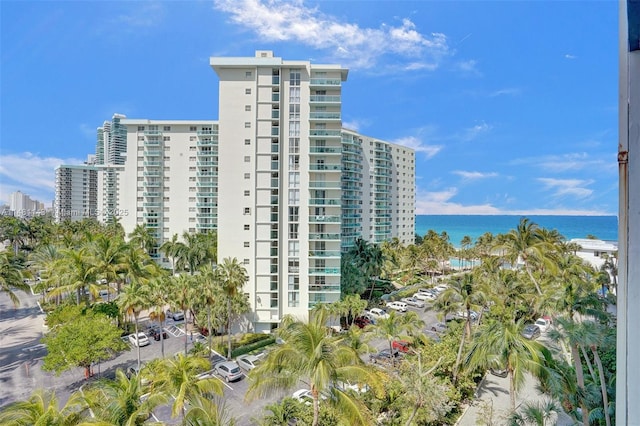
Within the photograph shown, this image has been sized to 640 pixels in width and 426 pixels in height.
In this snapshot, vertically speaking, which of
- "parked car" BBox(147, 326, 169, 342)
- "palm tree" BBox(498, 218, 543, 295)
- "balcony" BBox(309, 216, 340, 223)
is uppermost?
"balcony" BBox(309, 216, 340, 223)

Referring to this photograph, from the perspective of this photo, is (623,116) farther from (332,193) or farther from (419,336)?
(332,193)

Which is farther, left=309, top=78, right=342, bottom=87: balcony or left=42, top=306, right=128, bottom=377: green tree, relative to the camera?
left=309, top=78, right=342, bottom=87: balcony

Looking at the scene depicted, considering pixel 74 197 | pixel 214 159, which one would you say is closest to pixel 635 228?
pixel 214 159

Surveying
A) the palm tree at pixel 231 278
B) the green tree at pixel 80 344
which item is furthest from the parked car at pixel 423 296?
the green tree at pixel 80 344

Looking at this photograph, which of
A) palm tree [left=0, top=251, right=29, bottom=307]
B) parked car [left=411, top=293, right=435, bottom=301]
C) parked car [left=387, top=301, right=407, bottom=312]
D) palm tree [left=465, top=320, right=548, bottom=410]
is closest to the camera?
palm tree [left=465, top=320, right=548, bottom=410]

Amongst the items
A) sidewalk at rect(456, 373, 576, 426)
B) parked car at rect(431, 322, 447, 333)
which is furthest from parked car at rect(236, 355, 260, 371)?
parked car at rect(431, 322, 447, 333)

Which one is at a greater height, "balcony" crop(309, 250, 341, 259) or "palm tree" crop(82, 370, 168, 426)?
"balcony" crop(309, 250, 341, 259)

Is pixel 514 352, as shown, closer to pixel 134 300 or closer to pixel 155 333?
pixel 134 300

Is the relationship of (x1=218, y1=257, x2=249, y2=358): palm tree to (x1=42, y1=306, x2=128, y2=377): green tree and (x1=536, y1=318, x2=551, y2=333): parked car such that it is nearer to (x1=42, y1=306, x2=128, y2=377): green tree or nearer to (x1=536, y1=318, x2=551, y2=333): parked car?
(x1=42, y1=306, x2=128, y2=377): green tree
